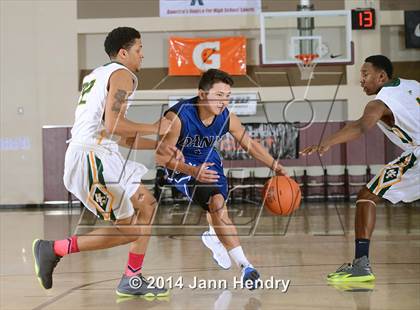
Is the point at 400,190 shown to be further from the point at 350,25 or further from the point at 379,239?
the point at 350,25

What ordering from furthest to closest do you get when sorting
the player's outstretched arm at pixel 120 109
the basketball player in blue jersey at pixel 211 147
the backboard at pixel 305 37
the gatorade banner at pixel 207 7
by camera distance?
the gatorade banner at pixel 207 7 → the backboard at pixel 305 37 → the basketball player in blue jersey at pixel 211 147 → the player's outstretched arm at pixel 120 109

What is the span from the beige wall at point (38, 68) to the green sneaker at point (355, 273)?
9222 mm

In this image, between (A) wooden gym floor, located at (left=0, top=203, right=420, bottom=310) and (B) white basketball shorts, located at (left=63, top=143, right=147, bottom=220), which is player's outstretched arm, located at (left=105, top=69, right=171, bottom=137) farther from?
(A) wooden gym floor, located at (left=0, top=203, right=420, bottom=310)

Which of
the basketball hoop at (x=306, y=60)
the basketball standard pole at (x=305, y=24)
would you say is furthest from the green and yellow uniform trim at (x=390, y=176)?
the basketball standard pole at (x=305, y=24)

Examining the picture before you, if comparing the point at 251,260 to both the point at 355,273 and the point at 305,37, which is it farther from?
the point at 305,37

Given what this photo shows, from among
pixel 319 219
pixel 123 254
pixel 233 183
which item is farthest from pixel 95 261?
pixel 233 183

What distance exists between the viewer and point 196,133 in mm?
5445

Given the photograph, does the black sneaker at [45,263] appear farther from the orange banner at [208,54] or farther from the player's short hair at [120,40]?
the orange banner at [208,54]

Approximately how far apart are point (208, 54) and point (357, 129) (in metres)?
9.34

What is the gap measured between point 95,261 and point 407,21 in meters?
9.64

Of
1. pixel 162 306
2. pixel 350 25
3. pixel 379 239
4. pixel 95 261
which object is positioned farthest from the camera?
pixel 350 25

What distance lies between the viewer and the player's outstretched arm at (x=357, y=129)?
489 cm

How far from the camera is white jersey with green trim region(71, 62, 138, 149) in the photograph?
438 cm

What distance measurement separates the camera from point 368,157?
14.3 m
